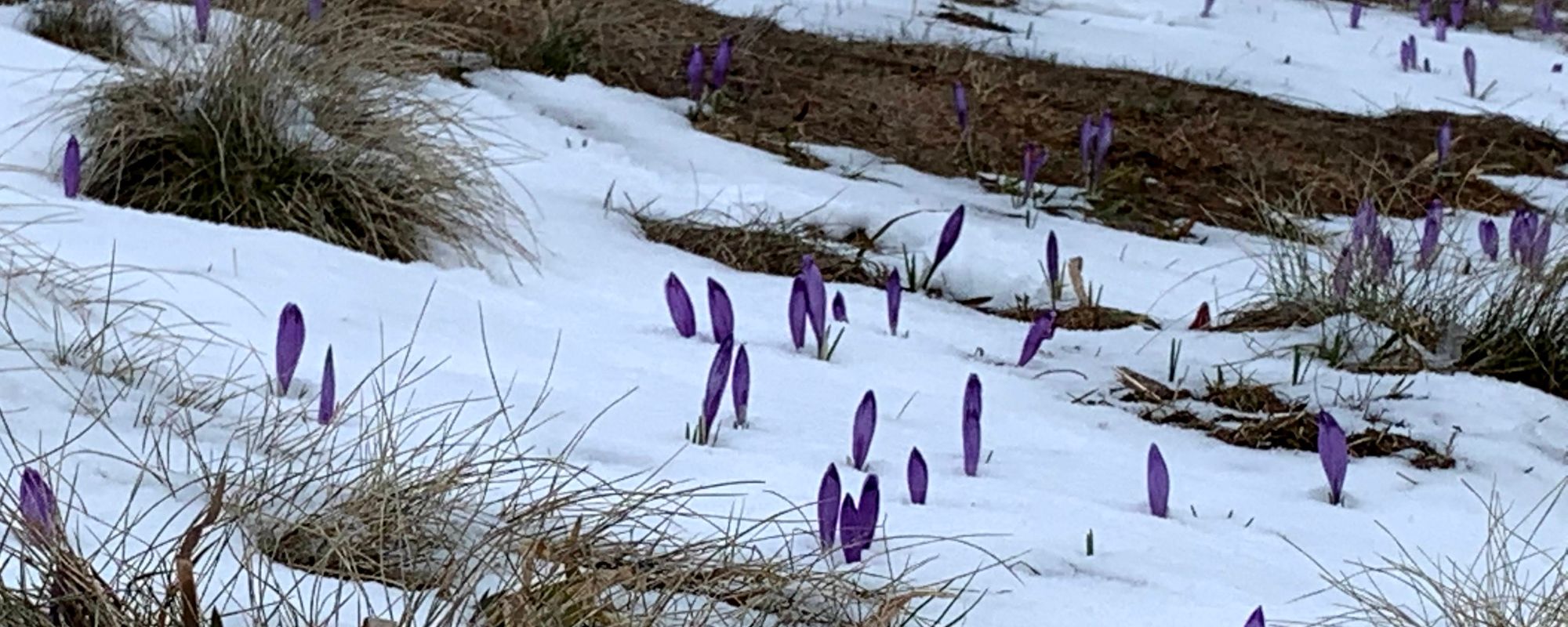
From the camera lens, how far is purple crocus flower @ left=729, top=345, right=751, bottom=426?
2795mm

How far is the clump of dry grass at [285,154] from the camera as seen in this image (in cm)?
366

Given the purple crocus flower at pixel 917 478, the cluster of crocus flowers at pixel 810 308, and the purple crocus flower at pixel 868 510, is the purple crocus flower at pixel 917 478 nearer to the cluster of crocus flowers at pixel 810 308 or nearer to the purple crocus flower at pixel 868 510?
the purple crocus flower at pixel 868 510

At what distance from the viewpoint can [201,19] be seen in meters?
4.61

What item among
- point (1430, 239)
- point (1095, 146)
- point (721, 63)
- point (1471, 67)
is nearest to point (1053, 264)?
point (1430, 239)

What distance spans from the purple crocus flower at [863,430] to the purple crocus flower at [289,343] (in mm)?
838

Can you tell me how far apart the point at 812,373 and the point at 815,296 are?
0.15 metres

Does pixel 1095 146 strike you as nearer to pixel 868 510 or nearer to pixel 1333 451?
pixel 1333 451

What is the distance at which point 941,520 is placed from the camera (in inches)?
99.0

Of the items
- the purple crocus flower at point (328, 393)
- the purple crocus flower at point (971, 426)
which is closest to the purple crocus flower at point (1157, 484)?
the purple crocus flower at point (971, 426)

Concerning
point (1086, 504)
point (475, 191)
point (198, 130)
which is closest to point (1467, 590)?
point (1086, 504)

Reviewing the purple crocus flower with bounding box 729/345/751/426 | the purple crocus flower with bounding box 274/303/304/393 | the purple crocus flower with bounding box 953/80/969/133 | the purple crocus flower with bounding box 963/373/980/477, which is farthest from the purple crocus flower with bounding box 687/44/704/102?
the purple crocus flower with bounding box 274/303/304/393

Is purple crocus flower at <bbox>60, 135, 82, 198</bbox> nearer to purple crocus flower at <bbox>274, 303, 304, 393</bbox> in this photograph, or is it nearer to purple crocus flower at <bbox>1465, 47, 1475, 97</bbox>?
purple crocus flower at <bbox>274, 303, 304, 393</bbox>

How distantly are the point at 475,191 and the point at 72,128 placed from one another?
0.90m

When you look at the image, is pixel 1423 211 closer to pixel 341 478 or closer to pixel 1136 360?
pixel 1136 360
